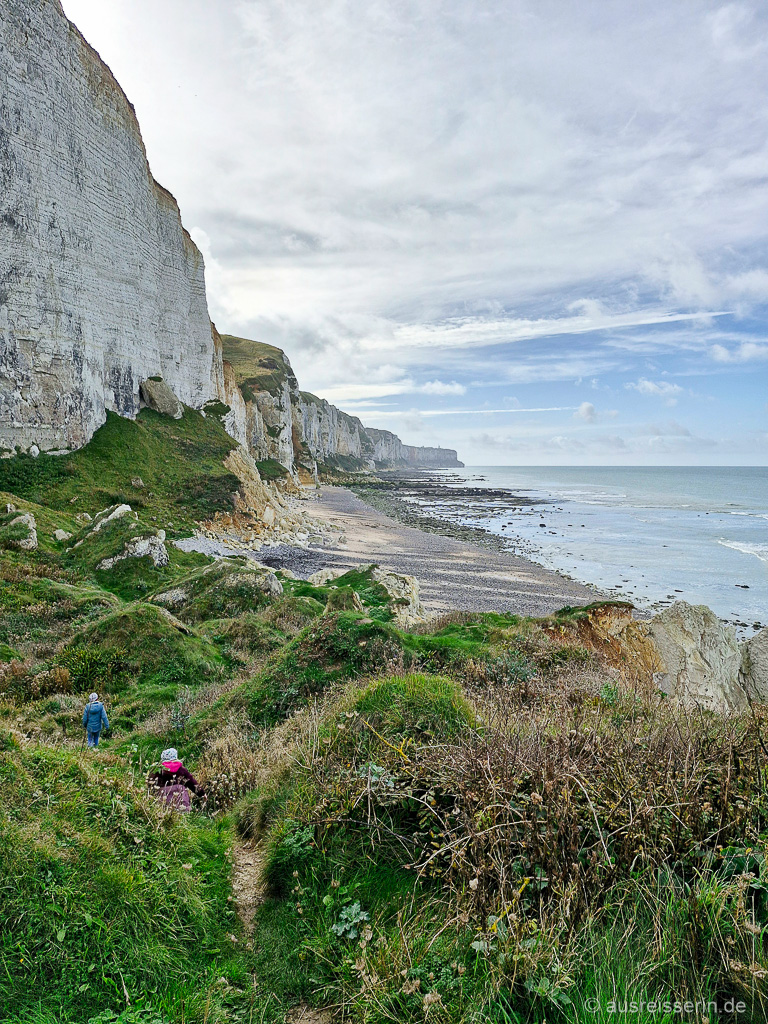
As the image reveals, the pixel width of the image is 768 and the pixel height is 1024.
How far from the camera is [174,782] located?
5609 millimetres

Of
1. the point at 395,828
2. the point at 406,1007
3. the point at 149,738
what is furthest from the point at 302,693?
the point at 406,1007

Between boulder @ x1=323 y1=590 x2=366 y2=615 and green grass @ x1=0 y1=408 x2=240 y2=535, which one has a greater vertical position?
green grass @ x1=0 y1=408 x2=240 y2=535

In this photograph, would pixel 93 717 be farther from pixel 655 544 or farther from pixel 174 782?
pixel 655 544

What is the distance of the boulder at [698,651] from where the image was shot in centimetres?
1046

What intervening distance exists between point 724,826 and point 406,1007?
217cm

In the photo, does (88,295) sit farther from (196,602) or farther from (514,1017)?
(514,1017)

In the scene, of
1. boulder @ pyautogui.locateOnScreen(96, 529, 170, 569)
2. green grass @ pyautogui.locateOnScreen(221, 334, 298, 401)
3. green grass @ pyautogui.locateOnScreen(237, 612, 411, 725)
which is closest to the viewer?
green grass @ pyautogui.locateOnScreen(237, 612, 411, 725)

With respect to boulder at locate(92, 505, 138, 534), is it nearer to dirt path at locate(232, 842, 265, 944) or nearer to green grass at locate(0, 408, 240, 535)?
green grass at locate(0, 408, 240, 535)

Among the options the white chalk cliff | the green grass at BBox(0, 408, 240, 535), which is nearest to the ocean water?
the green grass at BBox(0, 408, 240, 535)

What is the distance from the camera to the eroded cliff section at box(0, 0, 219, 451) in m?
25.5

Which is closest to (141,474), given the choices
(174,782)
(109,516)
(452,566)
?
(109,516)

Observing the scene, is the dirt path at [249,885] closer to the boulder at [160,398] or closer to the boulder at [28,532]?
the boulder at [28,532]

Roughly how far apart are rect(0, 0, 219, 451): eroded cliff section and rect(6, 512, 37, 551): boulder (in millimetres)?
9299

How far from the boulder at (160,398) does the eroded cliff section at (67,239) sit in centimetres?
81
